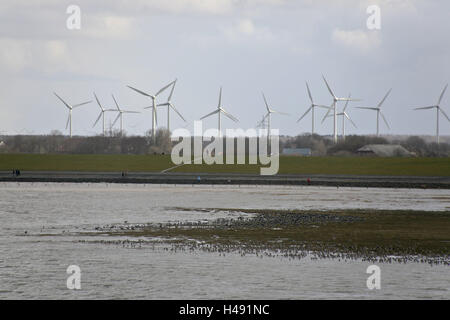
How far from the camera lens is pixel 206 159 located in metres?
153

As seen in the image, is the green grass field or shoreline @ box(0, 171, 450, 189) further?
the green grass field

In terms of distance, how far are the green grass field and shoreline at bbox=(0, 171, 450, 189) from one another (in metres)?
7.14

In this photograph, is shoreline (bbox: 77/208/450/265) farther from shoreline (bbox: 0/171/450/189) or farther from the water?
shoreline (bbox: 0/171/450/189)

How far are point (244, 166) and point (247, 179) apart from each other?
2643 cm

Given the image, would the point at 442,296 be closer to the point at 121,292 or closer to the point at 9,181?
the point at 121,292

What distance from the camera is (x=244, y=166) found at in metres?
140

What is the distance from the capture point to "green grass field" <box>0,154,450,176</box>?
131 meters

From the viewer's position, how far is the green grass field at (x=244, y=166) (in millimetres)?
131000

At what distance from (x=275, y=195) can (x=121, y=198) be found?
1755cm

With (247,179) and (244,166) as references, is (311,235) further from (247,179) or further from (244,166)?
(244,166)

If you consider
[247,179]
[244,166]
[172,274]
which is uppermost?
[244,166]

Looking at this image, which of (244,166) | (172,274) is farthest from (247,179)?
(172,274)

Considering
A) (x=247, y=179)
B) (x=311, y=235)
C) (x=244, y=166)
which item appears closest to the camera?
(x=311, y=235)

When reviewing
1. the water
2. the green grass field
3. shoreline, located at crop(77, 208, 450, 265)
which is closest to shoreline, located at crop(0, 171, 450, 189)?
the green grass field
